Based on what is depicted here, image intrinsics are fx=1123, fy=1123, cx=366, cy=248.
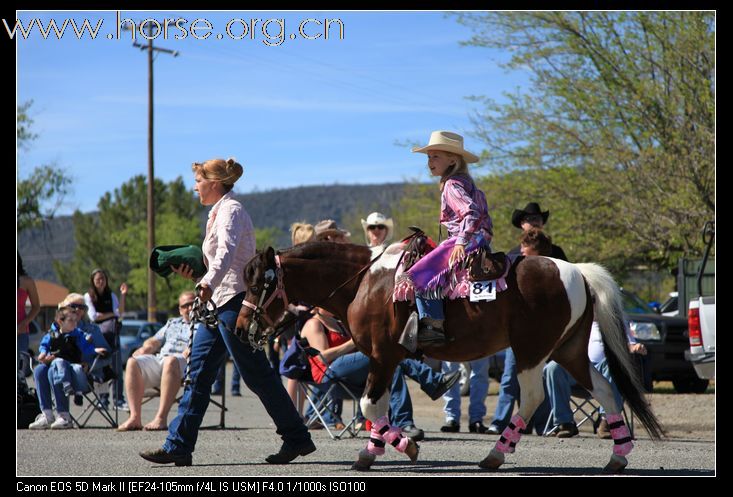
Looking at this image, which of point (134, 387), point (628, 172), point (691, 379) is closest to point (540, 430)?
point (134, 387)

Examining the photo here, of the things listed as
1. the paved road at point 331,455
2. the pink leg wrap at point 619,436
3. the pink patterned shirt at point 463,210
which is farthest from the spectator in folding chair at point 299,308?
the pink leg wrap at point 619,436

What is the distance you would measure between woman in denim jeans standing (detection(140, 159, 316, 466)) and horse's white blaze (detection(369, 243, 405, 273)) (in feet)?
3.08

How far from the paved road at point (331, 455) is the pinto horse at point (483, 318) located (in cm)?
33

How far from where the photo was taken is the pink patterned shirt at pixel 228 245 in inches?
322

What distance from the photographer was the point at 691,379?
1891 centimetres

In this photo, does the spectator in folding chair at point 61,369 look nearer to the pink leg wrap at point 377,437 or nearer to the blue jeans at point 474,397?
the blue jeans at point 474,397

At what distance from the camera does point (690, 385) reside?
19.2 meters

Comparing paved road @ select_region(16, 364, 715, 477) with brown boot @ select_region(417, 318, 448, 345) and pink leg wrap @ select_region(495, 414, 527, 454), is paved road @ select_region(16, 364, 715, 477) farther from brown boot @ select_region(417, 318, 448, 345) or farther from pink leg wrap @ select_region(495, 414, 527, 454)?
brown boot @ select_region(417, 318, 448, 345)

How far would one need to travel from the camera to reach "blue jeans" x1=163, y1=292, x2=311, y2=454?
8.26 meters

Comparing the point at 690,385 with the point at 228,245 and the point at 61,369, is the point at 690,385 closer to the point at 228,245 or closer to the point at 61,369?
the point at 61,369

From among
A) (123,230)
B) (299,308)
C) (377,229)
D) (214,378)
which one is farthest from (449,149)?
(123,230)

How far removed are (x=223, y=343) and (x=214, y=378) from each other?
0.27 metres
